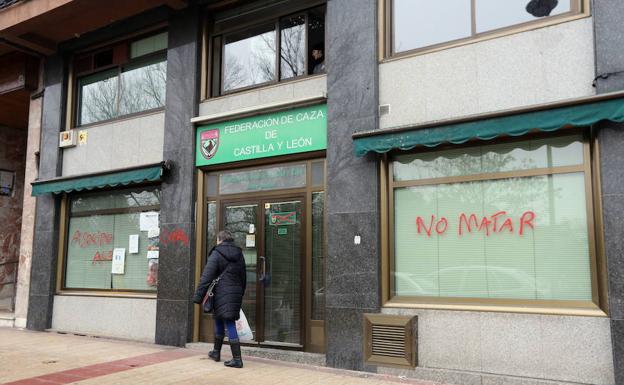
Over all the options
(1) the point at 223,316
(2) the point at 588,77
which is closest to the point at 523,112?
(2) the point at 588,77

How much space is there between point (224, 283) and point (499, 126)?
383 centimetres

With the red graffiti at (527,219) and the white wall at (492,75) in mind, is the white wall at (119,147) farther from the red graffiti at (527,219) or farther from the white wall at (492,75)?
the red graffiti at (527,219)

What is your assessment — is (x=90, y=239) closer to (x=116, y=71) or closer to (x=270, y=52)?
(x=116, y=71)

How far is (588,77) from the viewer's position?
6.36 metres

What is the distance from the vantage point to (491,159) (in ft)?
22.7

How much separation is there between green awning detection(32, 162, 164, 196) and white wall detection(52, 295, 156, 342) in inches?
78.9

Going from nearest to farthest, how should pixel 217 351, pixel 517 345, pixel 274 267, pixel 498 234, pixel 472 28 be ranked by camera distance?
pixel 517 345 < pixel 498 234 < pixel 472 28 < pixel 217 351 < pixel 274 267

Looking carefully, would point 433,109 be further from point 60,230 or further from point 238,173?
point 60,230

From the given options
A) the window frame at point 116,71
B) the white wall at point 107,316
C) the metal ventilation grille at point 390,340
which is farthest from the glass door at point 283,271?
the window frame at point 116,71

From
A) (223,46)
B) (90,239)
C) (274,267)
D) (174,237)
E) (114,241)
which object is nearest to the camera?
(274,267)

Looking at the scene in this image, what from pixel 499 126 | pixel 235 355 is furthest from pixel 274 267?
pixel 499 126

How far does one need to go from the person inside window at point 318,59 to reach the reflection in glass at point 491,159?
1.98 metres

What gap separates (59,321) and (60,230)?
1731 millimetres

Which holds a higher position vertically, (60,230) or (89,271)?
(60,230)
